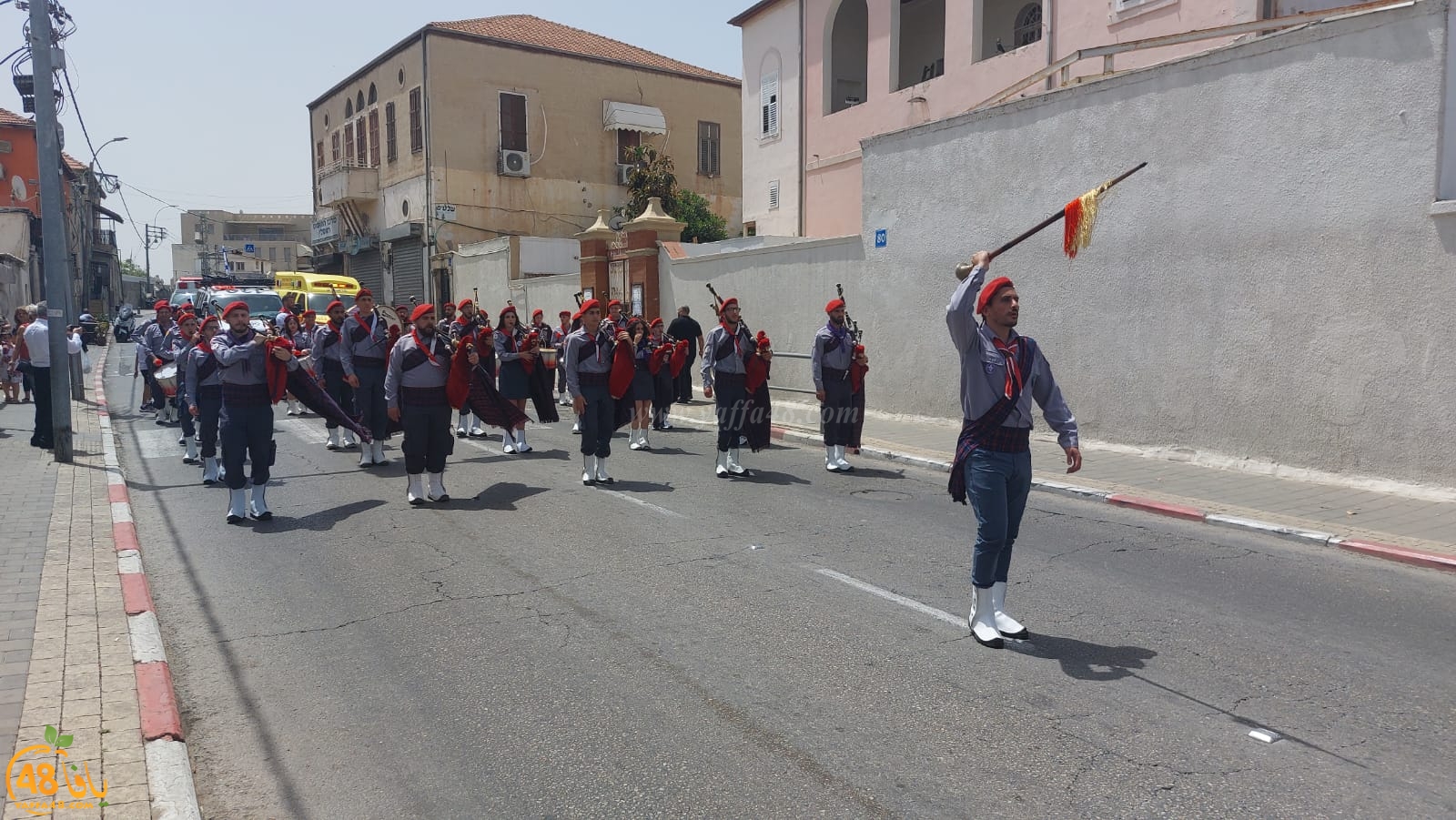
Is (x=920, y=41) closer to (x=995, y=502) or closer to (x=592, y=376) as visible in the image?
(x=592, y=376)

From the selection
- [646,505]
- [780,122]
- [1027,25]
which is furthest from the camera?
[780,122]

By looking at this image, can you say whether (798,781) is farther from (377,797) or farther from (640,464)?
(640,464)

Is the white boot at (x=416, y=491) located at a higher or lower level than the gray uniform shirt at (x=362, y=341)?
lower

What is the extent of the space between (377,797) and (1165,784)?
300 cm

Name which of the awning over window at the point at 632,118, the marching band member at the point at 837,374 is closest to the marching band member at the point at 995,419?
the marching band member at the point at 837,374

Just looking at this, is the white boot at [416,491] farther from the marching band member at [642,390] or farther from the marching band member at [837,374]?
the marching band member at [837,374]

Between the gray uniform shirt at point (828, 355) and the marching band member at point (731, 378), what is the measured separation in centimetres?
60

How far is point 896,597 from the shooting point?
6.18 metres

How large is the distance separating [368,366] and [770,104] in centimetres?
1754

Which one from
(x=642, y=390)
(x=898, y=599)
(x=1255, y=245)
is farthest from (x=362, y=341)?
(x=1255, y=245)

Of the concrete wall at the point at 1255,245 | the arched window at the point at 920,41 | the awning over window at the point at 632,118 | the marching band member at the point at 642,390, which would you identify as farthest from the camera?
the awning over window at the point at 632,118

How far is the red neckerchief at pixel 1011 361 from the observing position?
202 inches

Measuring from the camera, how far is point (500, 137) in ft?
120

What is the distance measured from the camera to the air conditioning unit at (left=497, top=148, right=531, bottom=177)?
120ft
